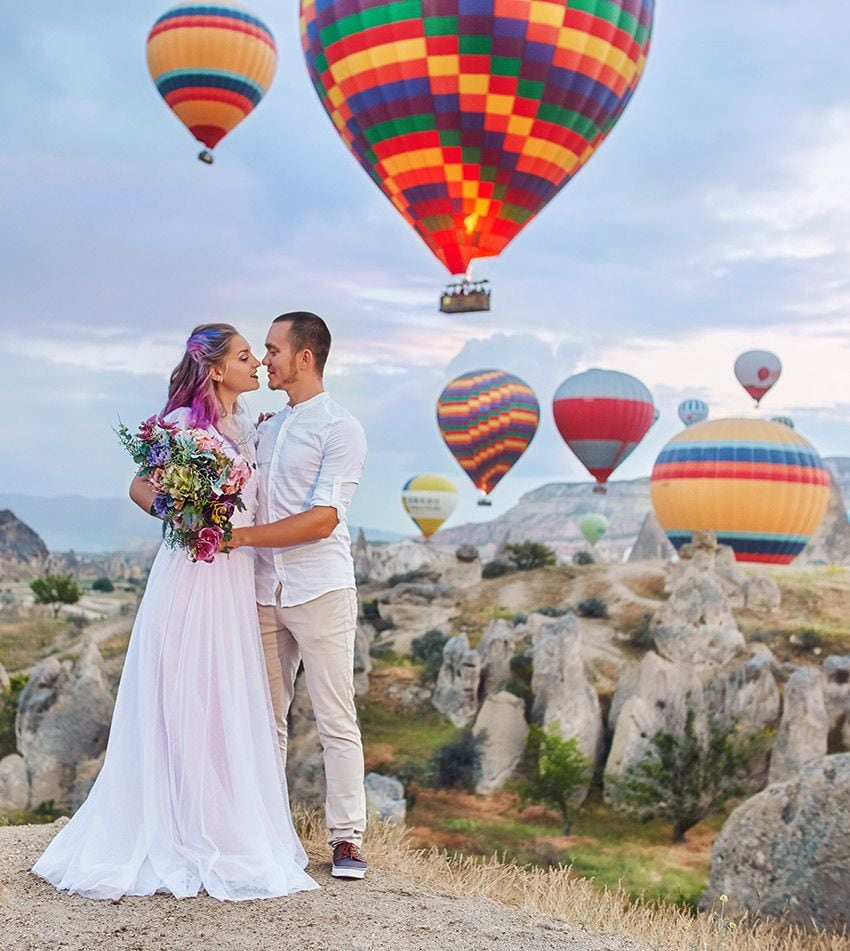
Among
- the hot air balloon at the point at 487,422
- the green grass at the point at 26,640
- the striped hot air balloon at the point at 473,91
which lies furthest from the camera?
the hot air balloon at the point at 487,422

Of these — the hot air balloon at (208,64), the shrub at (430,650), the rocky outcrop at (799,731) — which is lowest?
the rocky outcrop at (799,731)

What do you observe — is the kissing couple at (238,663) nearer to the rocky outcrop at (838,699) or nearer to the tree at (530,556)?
the rocky outcrop at (838,699)

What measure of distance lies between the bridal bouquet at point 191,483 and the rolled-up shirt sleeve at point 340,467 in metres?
0.34

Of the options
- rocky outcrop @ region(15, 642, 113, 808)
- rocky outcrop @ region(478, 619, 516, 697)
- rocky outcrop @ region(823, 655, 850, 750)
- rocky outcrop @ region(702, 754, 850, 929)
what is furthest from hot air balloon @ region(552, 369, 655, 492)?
rocky outcrop @ region(702, 754, 850, 929)

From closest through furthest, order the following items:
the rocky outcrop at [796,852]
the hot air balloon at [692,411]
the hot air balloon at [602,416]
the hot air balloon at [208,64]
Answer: the rocky outcrop at [796,852]
the hot air balloon at [208,64]
the hot air balloon at [602,416]
the hot air balloon at [692,411]

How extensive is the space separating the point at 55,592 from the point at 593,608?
20.1 m

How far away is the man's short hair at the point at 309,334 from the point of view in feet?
15.4

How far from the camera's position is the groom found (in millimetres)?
4539

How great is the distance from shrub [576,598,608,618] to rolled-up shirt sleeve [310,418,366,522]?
32.0 m

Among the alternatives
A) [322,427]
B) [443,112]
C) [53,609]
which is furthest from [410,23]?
[53,609]

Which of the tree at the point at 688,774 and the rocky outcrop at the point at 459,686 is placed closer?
the tree at the point at 688,774

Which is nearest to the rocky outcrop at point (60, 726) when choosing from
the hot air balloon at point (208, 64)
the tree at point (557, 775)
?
the tree at point (557, 775)

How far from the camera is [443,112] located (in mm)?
22031

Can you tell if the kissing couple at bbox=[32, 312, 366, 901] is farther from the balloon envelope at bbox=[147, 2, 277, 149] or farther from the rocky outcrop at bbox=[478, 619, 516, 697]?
the balloon envelope at bbox=[147, 2, 277, 149]
